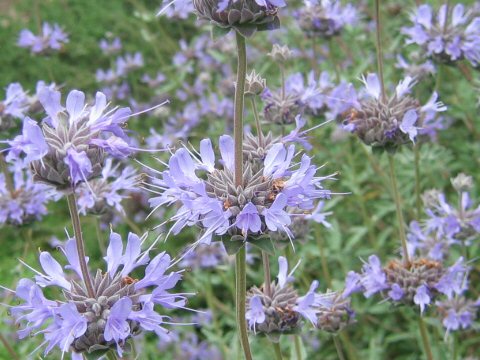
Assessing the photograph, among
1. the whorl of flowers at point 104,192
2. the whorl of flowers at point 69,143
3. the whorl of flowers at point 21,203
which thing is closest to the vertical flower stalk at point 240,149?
the whorl of flowers at point 69,143

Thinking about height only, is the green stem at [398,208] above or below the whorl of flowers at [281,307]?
above

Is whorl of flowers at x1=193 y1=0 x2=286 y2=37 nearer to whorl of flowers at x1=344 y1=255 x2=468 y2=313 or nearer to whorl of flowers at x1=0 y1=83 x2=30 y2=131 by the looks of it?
whorl of flowers at x1=344 y1=255 x2=468 y2=313

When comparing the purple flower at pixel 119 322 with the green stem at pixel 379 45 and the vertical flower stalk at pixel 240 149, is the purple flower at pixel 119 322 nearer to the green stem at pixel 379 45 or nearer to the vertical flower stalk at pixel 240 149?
the vertical flower stalk at pixel 240 149

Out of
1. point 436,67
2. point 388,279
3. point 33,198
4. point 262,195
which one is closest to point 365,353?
point 388,279

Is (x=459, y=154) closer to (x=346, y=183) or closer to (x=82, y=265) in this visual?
(x=346, y=183)

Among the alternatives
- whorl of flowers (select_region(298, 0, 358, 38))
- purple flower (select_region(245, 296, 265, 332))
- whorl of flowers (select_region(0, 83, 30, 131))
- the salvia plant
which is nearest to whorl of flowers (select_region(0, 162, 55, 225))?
the salvia plant
